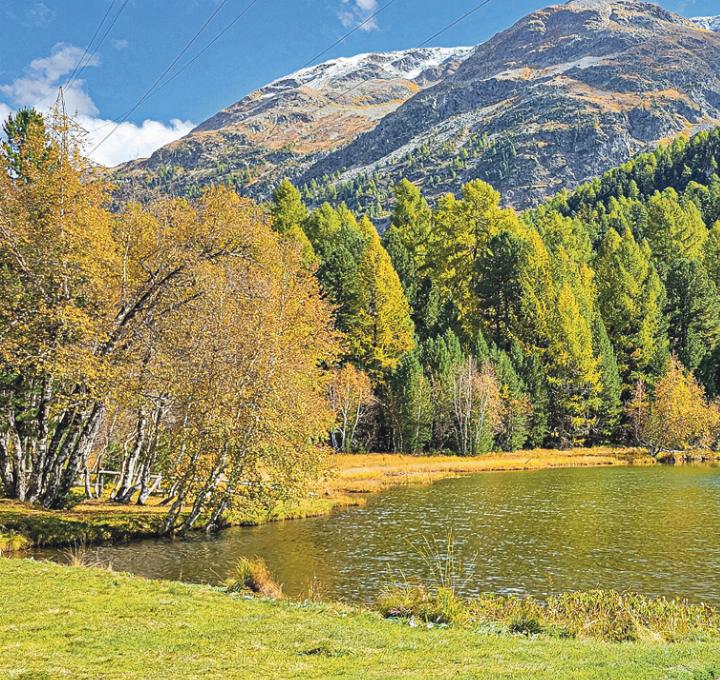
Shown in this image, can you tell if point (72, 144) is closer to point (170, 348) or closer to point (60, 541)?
point (170, 348)

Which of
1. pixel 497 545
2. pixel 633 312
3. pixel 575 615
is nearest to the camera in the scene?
pixel 575 615

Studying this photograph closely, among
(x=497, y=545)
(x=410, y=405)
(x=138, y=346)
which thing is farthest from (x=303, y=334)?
(x=410, y=405)

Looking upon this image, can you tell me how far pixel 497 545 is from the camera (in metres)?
24.0

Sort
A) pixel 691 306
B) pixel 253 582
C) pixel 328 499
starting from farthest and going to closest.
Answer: pixel 691 306 < pixel 328 499 < pixel 253 582

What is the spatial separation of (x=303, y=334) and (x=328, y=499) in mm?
9111

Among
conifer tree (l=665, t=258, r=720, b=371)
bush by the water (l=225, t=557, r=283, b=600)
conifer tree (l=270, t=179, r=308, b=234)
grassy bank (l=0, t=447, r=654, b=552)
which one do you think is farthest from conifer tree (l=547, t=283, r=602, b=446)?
bush by the water (l=225, t=557, r=283, b=600)

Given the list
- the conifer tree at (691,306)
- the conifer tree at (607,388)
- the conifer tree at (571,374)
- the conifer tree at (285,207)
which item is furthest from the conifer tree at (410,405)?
the conifer tree at (691,306)

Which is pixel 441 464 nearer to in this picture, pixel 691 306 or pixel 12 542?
pixel 12 542

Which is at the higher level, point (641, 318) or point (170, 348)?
point (641, 318)

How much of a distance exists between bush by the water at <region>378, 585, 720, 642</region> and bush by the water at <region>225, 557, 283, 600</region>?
2.96 meters

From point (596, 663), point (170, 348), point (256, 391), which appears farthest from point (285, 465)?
point (596, 663)

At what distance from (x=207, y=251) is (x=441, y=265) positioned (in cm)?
5064

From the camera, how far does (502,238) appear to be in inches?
2840

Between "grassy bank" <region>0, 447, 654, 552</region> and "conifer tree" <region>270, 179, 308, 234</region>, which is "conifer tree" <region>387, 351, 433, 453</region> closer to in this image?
"grassy bank" <region>0, 447, 654, 552</region>
